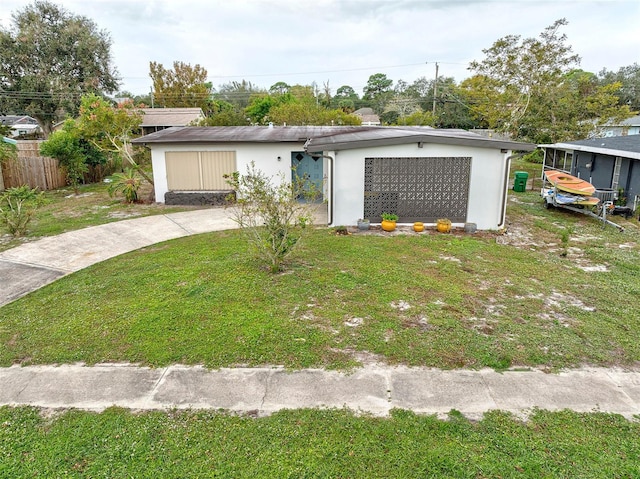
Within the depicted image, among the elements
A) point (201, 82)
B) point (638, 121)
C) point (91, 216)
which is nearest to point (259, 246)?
point (91, 216)

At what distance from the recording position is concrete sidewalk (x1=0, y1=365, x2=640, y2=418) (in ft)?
14.0

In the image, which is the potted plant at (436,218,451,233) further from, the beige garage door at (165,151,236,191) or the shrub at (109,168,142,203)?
the shrub at (109,168,142,203)

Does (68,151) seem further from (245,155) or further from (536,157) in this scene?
(536,157)

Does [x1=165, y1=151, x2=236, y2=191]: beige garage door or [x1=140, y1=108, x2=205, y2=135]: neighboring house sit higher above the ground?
[x1=140, y1=108, x2=205, y2=135]: neighboring house

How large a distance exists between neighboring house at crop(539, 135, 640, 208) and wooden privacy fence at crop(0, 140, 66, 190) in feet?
68.6

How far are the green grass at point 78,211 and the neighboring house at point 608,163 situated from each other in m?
14.4

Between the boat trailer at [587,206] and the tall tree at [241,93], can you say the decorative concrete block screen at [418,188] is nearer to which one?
the boat trailer at [587,206]

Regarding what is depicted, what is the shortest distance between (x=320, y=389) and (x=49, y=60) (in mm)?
33042

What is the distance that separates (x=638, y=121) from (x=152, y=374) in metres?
35.7

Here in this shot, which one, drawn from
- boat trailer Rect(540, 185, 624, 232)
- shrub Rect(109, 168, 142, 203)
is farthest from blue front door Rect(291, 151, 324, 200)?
boat trailer Rect(540, 185, 624, 232)

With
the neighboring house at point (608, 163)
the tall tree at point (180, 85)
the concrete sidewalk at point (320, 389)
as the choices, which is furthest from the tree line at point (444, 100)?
the concrete sidewalk at point (320, 389)

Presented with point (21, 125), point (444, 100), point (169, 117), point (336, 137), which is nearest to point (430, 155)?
point (336, 137)

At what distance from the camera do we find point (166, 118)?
35.4 m

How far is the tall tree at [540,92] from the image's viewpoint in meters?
21.5
